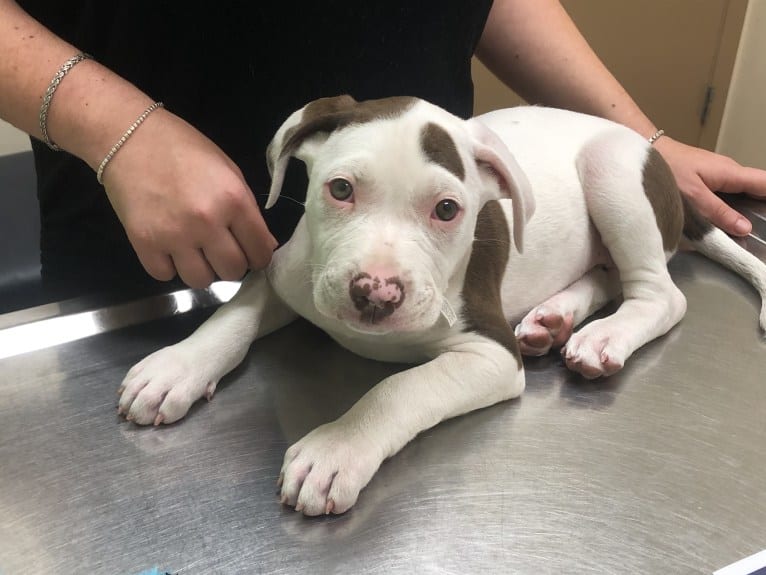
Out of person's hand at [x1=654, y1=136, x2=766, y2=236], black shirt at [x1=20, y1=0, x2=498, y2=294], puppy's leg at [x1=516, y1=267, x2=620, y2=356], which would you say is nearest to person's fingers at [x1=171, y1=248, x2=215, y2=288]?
black shirt at [x1=20, y1=0, x2=498, y2=294]

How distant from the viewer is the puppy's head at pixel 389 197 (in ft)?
3.05

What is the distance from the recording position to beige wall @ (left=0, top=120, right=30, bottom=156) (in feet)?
8.12

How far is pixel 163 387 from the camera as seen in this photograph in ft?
3.59

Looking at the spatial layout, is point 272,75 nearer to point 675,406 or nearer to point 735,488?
point 675,406

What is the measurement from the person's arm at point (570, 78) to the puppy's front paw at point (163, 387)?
1057 millimetres

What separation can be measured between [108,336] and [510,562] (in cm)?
75

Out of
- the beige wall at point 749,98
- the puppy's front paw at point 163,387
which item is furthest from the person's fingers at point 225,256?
the beige wall at point 749,98

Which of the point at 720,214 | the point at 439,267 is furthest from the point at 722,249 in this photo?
the point at 439,267

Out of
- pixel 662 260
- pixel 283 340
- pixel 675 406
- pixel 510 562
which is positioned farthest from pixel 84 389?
pixel 662 260

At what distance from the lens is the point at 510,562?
2.95 ft

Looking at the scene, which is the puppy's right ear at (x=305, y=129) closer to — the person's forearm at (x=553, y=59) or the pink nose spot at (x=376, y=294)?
the pink nose spot at (x=376, y=294)

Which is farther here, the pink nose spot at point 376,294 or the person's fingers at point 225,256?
the person's fingers at point 225,256

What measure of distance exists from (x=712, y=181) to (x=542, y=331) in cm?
79

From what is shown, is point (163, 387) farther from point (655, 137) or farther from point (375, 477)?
point (655, 137)
